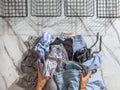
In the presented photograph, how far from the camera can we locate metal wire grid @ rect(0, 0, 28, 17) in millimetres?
1741

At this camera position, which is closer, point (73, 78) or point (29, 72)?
point (73, 78)

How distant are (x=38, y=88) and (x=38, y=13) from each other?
479mm

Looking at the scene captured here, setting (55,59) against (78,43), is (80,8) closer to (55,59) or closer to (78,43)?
(78,43)

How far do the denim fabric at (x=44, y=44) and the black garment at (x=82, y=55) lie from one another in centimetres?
18

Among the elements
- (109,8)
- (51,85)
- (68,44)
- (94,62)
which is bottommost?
(51,85)

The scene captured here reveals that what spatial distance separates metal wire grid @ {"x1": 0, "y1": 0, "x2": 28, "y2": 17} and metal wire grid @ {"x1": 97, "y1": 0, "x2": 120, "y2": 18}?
48 centimetres

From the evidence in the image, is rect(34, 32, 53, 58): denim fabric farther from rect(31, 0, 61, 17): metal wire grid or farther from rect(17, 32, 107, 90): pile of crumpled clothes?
rect(31, 0, 61, 17): metal wire grid

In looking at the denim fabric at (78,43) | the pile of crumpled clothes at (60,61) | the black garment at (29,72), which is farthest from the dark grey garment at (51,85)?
the denim fabric at (78,43)

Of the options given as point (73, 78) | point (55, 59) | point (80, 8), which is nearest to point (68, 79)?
point (73, 78)

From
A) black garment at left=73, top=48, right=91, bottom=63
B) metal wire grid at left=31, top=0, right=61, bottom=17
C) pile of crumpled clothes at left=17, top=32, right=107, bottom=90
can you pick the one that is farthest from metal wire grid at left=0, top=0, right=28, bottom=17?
black garment at left=73, top=48, right=91, bottom=63

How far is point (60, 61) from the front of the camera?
165 centimetres

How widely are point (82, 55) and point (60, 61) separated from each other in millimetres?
139

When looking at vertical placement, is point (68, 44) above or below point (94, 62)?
above

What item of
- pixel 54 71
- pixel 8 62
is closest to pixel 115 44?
pixel 54 71
